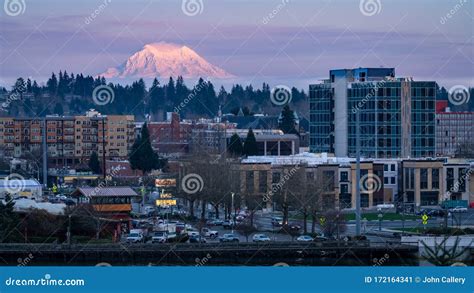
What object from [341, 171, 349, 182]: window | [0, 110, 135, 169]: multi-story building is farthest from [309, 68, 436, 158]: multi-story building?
[0, 110, 135, 169]: multi-story building

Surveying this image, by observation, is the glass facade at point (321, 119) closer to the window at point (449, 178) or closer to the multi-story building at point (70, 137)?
the multi-story building at point (70, 137)

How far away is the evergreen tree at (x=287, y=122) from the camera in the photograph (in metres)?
22.7

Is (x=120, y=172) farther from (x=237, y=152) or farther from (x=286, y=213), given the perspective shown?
(x=286, y=213)

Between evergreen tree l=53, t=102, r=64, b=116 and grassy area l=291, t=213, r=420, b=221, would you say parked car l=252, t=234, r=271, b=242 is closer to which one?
grassy area l=291, t=213, r=420, b=221

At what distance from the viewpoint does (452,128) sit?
2603 cm

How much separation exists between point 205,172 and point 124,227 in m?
1.92

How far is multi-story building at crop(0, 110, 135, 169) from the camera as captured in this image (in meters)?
18.3

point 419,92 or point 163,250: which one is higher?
point 419,92

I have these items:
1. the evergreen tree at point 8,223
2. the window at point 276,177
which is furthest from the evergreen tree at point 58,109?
the evergreen tree at point 8,223

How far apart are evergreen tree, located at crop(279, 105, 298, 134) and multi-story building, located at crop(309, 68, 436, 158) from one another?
4.98 m

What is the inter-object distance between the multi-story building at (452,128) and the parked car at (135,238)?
14.3m

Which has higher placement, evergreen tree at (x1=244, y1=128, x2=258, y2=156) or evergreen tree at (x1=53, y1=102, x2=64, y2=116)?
evergreen tree at (x1=53, y1=102, x2=64, y2=116)
